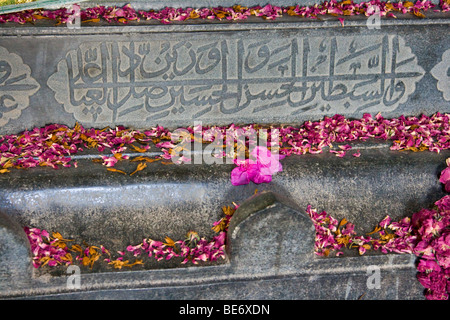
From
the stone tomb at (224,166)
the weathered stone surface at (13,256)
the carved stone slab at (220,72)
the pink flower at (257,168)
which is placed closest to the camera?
the weathered stone surface at (13,256)

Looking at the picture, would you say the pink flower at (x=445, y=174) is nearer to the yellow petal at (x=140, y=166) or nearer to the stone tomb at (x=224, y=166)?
the stone tomb at (x=224, y=166)

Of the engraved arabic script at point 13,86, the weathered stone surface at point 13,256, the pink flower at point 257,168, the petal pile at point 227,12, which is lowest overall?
the weathered stone surface at point 13,256

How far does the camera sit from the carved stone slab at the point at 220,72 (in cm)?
323

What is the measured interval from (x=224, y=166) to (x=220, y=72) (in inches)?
27.4

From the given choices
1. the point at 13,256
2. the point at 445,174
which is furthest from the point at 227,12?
the point at 13,256

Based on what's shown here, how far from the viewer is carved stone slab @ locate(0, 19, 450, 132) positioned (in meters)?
3.23

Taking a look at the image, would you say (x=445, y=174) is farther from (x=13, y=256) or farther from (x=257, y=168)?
(x=13, y=256)

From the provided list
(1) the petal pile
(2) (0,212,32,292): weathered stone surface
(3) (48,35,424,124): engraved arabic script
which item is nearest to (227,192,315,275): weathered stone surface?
(3) (48,35,424,124): engraved arabic script

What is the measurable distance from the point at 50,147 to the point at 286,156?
4.95ft

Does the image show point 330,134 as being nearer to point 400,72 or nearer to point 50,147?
point 400,72

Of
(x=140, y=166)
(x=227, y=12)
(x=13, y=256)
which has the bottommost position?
(x=13, y=256)

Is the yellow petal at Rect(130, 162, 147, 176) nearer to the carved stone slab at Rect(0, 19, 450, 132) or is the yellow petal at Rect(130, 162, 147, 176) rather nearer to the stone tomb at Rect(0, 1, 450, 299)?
the stone tomb at Rect(0, 1, 450, 299)

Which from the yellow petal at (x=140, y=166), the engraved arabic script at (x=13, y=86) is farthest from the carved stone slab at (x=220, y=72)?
the yellow petal at (x=140, y=166)

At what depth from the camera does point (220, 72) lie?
338 cm
